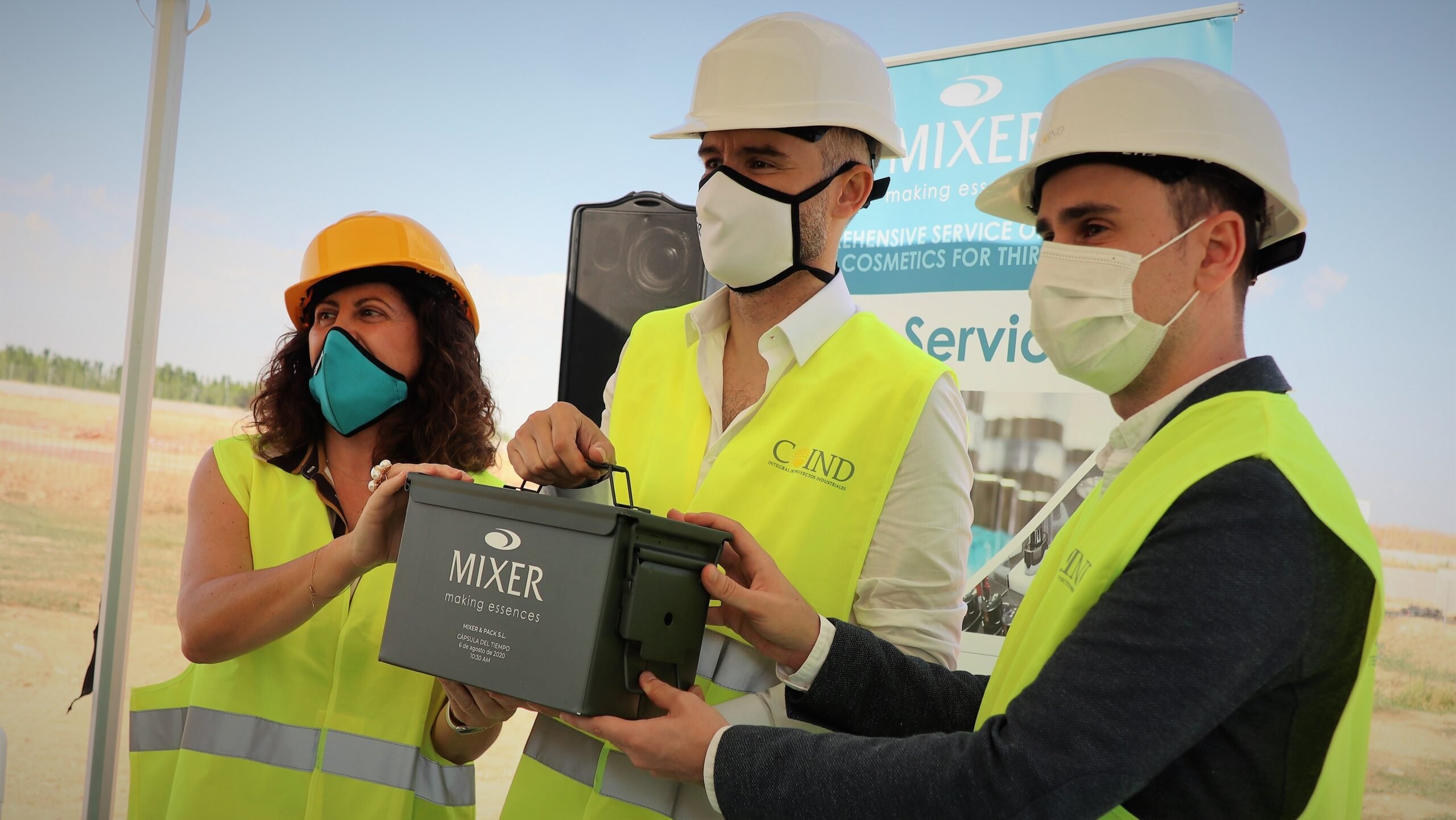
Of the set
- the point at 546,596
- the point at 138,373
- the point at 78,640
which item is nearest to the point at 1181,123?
the point at 546,596

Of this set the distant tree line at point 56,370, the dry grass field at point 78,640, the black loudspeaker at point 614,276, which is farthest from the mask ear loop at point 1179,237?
the distant tree line at point 56,370

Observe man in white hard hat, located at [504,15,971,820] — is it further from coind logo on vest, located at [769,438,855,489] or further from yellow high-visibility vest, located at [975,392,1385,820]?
yellow high-visibility vest, located at [975,392,1385,820]

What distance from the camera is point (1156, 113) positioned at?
4.07 ft

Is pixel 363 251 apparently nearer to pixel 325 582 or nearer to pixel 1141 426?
pixel 325 582

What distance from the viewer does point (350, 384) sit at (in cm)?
206

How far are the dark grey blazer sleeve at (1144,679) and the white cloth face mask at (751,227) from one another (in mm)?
961

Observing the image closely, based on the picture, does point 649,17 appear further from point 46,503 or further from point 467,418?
point 467,418

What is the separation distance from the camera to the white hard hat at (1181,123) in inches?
48.2

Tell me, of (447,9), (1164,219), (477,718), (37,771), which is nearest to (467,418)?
(477,718)

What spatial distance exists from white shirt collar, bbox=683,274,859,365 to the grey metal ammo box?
53 cm

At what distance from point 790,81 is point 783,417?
62 centimetres

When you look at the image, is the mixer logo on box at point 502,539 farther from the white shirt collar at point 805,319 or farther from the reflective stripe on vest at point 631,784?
the white shirt collar at point 805,319

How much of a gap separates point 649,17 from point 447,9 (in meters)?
2.43

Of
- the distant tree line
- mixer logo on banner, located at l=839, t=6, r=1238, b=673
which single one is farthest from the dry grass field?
mixer logo on banner, located at l=839, t=6, r=1238, b=673
